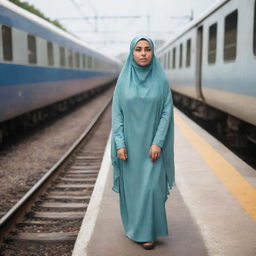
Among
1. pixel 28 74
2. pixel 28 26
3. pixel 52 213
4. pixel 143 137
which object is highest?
pixel 28 26

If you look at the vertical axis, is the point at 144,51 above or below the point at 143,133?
above

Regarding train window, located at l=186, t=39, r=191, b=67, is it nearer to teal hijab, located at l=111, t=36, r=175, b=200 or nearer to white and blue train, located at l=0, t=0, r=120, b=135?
white and blue train, located at l=0, t=0, r=120, b=135

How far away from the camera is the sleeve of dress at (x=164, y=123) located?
127 inches

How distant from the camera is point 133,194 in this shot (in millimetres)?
3268

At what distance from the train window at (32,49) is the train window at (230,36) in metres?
4.68

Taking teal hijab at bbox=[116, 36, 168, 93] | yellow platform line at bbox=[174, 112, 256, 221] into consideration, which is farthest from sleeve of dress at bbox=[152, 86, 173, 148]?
yellow platform line at bbox=[174, 112, 256, 221]

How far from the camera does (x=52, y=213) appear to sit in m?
5.02

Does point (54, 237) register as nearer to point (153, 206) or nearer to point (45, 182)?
point (153, 206)

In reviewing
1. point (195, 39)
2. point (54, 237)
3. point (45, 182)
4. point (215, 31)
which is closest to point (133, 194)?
point (54, 237)

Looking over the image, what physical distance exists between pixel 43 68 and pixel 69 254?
8279mm

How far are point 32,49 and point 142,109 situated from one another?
782 cm

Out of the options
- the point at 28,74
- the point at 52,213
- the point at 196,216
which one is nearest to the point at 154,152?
the point at 196,216

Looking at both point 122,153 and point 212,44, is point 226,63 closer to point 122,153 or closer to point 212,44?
point 212,44

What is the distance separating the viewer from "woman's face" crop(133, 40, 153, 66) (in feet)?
10.3
